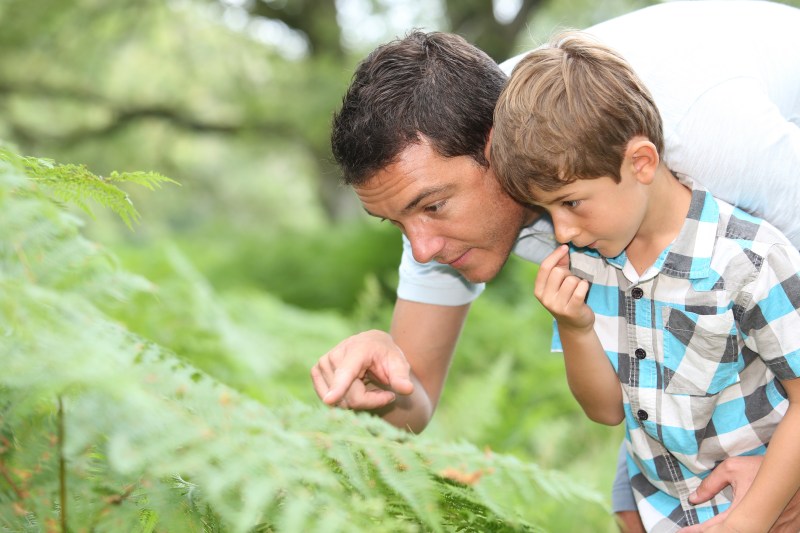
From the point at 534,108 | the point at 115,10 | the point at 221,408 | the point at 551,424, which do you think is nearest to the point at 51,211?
the point at 221,408

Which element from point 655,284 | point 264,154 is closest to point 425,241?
point 655,284

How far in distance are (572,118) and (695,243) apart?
351mm

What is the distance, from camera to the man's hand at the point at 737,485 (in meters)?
1.69

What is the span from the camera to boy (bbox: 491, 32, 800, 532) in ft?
5.20

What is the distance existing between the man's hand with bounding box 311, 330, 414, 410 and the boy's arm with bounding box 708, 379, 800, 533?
28.4 inches

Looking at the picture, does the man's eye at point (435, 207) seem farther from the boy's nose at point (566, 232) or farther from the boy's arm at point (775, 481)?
the boy's arm at point (775, 481)

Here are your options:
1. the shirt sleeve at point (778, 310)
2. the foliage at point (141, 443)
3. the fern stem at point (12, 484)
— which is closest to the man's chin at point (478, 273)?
the shirt sleeve at point (778, 310)

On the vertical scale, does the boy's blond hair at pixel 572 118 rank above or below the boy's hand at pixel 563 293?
above

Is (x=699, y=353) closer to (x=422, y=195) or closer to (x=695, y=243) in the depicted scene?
(x=695, y=243)

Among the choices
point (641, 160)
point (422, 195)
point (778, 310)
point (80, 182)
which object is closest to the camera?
point (80, 182)

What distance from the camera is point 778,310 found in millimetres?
1553

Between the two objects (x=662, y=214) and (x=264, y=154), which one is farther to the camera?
(x=264, y=154)

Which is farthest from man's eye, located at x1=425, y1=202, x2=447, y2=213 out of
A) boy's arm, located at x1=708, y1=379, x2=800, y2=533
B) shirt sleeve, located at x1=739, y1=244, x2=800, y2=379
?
boy's arm, located at x1=708, y1=379, x2=800, y2=533

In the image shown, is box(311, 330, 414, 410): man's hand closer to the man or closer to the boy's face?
the man
